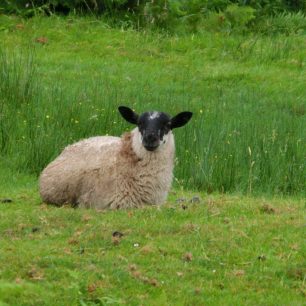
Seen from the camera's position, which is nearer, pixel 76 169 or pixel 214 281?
pixel 214 281

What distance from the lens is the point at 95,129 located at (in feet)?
50.6

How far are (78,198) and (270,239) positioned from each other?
8.83 ft

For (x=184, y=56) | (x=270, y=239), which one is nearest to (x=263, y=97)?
(x=184, y=56)

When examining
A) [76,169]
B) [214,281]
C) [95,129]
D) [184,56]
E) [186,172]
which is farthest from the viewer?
[184,56]

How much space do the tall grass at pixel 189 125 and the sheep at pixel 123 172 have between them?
92.8 inches

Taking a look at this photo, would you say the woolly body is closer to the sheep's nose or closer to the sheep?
the sheep

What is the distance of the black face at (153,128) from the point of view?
11.4 metres

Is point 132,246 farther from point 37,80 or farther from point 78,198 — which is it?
point 37,80

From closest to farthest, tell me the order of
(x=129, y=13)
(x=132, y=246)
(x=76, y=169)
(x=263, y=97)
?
(x=132, y=246), (x=76, y=169), (x=263, y=97), (x=129, y=13)

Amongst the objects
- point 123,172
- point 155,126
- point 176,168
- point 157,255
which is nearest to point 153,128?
point 155,126

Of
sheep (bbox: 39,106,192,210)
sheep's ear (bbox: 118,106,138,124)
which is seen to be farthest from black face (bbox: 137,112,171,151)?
sheep's ear (bbox: 118,106,138,124)

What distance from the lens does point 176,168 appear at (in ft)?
47.4

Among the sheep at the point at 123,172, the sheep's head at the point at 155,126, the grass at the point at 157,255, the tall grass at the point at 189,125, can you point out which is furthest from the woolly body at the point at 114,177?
the tall grass at the point at 189,125

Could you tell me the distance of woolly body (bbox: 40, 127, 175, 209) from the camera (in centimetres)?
1140
